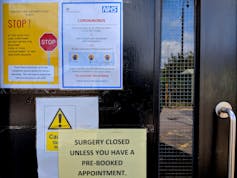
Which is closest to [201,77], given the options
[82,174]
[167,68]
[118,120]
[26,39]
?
[167,68]

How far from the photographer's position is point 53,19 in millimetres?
1193

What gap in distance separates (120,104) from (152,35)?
1.17 ft

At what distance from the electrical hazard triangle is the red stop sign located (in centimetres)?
30

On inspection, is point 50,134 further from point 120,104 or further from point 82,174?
point 120,104

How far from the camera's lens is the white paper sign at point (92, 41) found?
119 cm

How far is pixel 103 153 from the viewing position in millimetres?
1232

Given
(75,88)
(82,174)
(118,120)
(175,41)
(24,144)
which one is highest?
(175,41)

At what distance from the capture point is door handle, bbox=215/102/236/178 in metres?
1.08

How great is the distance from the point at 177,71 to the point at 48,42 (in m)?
0.62

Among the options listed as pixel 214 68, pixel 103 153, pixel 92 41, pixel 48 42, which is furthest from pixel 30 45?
pixel 214 68

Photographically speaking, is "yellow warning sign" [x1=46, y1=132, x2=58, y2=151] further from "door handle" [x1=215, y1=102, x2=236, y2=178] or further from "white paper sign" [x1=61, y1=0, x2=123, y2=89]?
"door handle" [x1=215, y1=102, x2=236, y2=178]

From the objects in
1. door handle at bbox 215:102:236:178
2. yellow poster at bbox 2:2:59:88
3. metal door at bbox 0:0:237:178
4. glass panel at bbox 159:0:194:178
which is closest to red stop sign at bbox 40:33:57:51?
yellow poster at bbox 2:2:59:88

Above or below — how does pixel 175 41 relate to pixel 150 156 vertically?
above

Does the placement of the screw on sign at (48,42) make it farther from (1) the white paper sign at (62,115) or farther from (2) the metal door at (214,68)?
(2) the metal door at (214,68)
